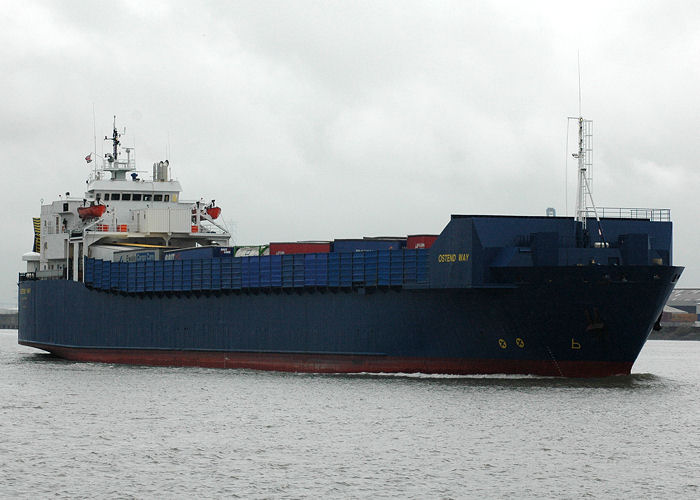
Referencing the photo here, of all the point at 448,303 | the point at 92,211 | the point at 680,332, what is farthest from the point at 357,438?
the point at 680,332

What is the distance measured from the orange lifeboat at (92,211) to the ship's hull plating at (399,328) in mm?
5702

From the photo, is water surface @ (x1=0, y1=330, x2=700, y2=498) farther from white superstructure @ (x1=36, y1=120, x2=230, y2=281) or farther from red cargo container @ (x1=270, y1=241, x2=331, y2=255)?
white superstructure @ (x1=36, y1=120, x2=230, y2=281)

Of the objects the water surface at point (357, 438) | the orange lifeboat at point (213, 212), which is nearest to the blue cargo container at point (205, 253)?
the orange lifeboat at point (213, 212)

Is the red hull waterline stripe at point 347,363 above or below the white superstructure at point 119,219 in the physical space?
below

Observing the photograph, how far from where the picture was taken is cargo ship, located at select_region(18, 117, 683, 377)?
124 feet

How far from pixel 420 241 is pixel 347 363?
576 centimetres

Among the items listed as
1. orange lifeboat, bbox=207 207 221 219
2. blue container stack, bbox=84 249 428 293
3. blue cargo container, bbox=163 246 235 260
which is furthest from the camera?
orange lifeboat, bbox=207 207 221 219

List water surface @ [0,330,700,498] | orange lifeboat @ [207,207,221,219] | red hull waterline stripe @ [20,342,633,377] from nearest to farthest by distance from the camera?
water surface @ [0,330,700,498] → red hull waterline stripe @ [20,342,633,377] → orange lifeboat @ [207,207,221,219]

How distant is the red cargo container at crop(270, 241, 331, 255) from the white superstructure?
1263 centimetres

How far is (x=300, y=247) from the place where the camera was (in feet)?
159

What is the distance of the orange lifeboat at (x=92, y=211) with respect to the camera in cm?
5981

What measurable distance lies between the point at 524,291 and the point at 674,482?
1470cm

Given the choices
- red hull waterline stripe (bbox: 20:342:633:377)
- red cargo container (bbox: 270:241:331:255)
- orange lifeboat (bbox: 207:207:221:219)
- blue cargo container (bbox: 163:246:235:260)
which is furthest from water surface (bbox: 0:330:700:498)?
orange lifeboat (bbox: 207:207:221:219)

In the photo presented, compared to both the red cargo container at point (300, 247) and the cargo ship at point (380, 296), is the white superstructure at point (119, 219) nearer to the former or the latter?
the cargo ship at point (380, 296)
